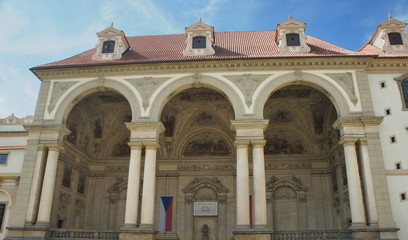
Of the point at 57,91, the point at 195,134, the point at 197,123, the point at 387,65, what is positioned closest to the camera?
the point at 387,65

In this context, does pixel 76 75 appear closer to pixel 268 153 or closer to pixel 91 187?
pixel 91 187

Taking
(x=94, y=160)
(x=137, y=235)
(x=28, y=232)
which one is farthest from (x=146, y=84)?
(x=28, y=232)

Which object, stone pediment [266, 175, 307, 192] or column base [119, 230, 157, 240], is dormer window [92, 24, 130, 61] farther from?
stone pediment [266, 175, 307, 192]

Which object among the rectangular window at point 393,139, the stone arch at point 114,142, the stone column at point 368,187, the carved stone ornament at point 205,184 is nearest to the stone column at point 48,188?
the stone arch at point 114,142

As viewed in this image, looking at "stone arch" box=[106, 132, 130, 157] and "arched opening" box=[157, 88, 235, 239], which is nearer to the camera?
"arched opening" box=[157, 88, 235, 239]

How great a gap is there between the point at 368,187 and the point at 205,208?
12333mm

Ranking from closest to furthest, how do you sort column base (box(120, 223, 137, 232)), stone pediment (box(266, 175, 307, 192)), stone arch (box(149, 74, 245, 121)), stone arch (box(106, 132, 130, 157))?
1. column base (box(120, 223, 137, 232))
2. stone arch (box(149, 74, 245, 121))
3. stone pediment (box(266, 175, 307, 192))
4. stone arch (box(106, 132, 130, 157))

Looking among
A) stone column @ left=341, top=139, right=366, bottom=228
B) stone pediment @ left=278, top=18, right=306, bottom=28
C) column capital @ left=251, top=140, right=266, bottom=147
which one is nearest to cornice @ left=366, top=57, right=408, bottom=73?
stone pediment @ left=278, top=18, right=306, bottom=28

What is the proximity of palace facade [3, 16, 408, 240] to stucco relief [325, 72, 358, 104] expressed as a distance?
10 centimetres

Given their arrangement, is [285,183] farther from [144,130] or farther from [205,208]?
[144,130]

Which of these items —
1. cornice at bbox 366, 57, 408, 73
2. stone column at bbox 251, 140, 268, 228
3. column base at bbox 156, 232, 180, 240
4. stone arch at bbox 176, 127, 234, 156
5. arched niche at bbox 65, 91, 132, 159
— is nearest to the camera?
stone column at bbox 251, 140, 268, 228

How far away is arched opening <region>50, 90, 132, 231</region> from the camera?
1016 inches

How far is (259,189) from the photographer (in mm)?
19984

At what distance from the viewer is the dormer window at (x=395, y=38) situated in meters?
23.8
